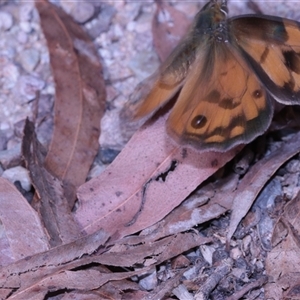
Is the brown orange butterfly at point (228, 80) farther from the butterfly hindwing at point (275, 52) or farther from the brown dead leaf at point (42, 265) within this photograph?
the brown dead leaf at point (42, 265)

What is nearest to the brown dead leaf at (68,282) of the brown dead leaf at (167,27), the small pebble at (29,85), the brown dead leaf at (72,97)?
the brown dead leaf at (72,97)

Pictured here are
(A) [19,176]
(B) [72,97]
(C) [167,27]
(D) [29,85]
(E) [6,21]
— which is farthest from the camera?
(E) [6,21]

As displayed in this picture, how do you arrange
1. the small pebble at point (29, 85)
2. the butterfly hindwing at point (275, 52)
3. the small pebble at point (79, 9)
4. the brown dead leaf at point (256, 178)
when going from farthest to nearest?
the small pebble at point (79, 9) < the small pebble at point (29, 85) < the brown dead leaf at point (256, 178) < the butterfly hindwing at point (275, 52)

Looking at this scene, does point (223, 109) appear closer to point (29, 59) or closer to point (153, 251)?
point (153, 251)

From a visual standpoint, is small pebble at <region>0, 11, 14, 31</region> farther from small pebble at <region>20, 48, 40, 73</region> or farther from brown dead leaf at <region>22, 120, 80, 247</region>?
brown dead leaf at <region>22, 120, 80, 247</region>

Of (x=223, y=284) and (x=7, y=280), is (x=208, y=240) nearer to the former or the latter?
(x=223, y=284)

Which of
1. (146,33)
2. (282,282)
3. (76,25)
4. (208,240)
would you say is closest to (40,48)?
(76,25)

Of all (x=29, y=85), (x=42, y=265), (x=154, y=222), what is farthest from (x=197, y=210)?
(x=29, y=85)
